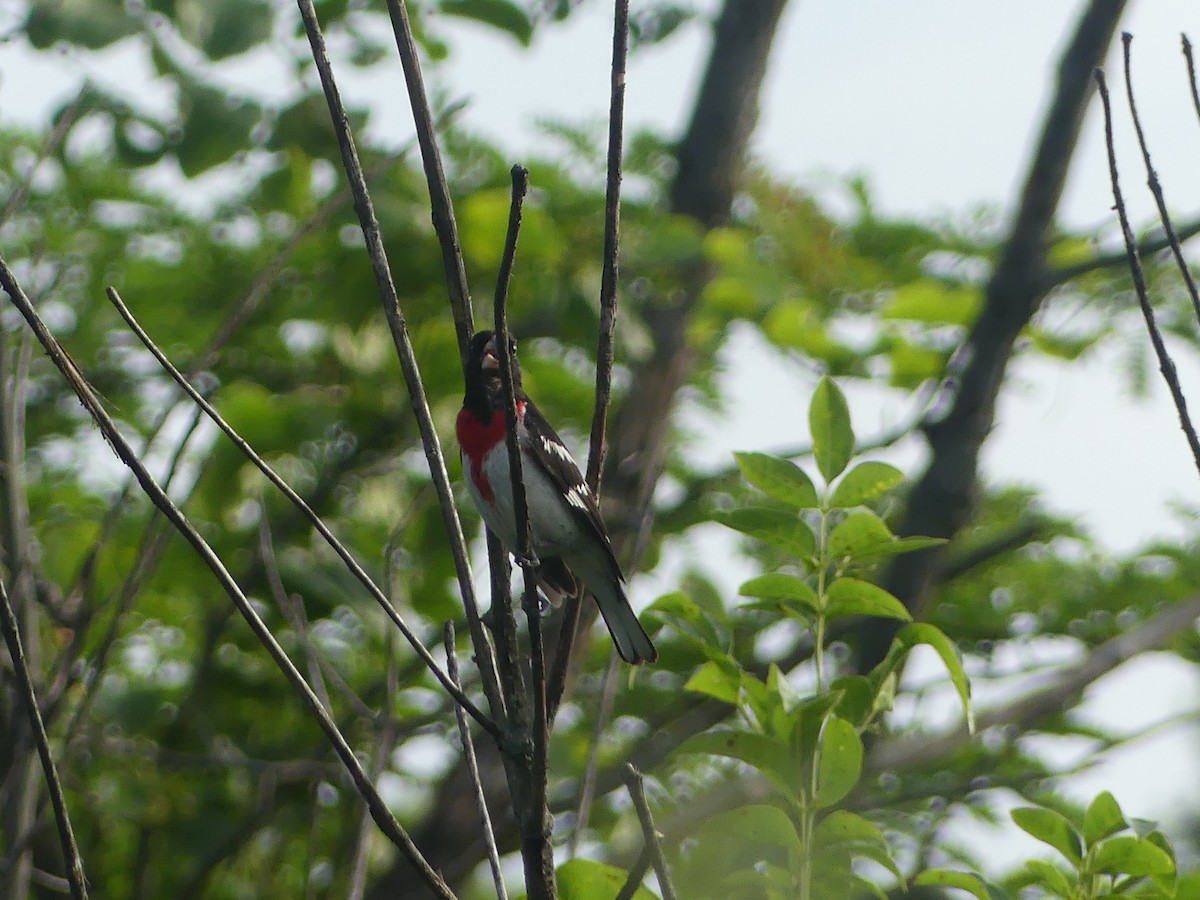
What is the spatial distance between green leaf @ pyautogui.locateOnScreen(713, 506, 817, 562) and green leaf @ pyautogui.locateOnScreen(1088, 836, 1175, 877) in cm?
52

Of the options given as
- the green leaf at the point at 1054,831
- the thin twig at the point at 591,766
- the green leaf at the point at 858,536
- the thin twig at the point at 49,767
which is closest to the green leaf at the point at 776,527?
the green leaf at the point at 858,536

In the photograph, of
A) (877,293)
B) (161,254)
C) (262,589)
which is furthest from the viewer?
(161,254)

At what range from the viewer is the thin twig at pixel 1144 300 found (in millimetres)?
1746

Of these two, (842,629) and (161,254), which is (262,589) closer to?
(161,254)

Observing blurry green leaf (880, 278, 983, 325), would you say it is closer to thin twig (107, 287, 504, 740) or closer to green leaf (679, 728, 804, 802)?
green leaf (679, 728, 804, 802)

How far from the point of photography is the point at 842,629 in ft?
12.6

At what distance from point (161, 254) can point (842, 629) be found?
291cm

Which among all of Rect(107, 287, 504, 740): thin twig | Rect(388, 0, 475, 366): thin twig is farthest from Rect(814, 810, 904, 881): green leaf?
Rect(388, 0, 475, 366): thin twig

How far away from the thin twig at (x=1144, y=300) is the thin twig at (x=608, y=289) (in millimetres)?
688

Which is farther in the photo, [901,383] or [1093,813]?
[901,383]

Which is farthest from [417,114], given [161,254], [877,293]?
[161,254]

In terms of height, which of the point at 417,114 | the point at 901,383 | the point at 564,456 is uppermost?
the point at 901,383

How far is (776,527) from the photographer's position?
188cm

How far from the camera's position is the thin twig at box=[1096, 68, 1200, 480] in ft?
5.73
